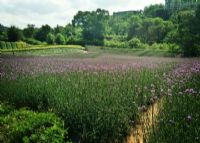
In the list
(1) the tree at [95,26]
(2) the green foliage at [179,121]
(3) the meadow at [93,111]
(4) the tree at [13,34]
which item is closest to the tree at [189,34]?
(4) the tree at [13,34]

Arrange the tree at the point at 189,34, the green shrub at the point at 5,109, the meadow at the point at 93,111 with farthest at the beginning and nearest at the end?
the tree at the point at 189,34
the green shrub at the point at 5,109
the meadow at the point at 93,111

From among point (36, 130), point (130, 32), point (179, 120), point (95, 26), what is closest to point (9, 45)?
point (36, 130)

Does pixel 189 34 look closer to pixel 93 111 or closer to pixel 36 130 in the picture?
pixel 93 111

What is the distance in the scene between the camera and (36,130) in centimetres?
526

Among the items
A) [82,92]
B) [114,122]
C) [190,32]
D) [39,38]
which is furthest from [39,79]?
[39,38]

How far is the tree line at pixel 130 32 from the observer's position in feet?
95.3

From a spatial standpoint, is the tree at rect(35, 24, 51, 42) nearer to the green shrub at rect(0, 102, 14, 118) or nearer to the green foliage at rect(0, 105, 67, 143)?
the green shrub at rect(0, 102, 14, 118)

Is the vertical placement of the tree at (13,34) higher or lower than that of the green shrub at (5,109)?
higher

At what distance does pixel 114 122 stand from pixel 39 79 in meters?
3.63

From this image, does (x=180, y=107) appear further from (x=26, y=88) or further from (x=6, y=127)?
(x=26, y=88)

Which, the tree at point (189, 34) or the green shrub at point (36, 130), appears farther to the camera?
the tree at point (189, 34)

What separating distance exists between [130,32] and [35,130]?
62.9 m

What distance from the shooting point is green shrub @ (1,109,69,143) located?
16.5 feet

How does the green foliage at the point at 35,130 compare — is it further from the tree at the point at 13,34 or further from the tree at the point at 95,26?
the tree at the point at 95,26
